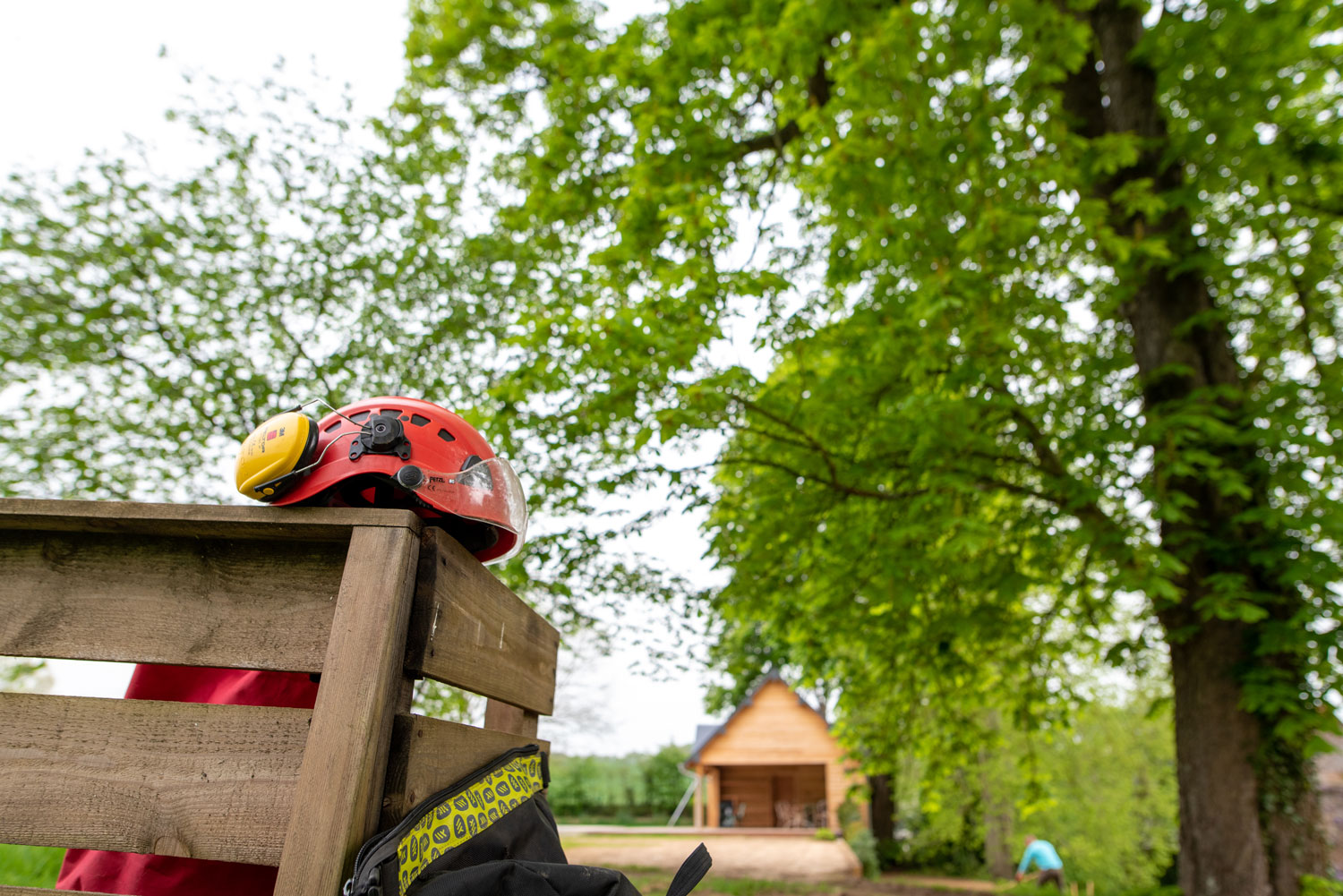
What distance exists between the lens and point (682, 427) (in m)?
4.84

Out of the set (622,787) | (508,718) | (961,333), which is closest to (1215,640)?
(961,333)

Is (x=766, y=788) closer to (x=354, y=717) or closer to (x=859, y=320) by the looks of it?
(x=859, y=320)

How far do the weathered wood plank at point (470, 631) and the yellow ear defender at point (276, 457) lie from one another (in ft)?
1.04

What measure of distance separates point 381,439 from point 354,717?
54 centimetres

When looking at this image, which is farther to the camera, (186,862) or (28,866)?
(28,866)

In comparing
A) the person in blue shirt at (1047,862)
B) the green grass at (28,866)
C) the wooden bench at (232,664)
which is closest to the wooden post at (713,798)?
the person in blue shirt at (1047,862)

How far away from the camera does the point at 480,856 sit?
1.25 m

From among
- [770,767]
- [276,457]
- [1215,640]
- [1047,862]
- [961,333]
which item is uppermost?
[961,333]

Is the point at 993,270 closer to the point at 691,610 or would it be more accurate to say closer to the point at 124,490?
the point at 691,610

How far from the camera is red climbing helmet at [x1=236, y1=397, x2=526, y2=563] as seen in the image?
137cm

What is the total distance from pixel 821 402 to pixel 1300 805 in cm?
449

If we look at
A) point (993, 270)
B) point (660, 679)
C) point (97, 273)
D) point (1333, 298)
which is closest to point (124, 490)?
point (97, 273)

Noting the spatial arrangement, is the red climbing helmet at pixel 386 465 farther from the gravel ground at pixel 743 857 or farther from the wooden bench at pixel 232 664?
the gravel ground at pixel 743 857

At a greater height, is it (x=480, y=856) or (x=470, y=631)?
(x=470, y=631)
